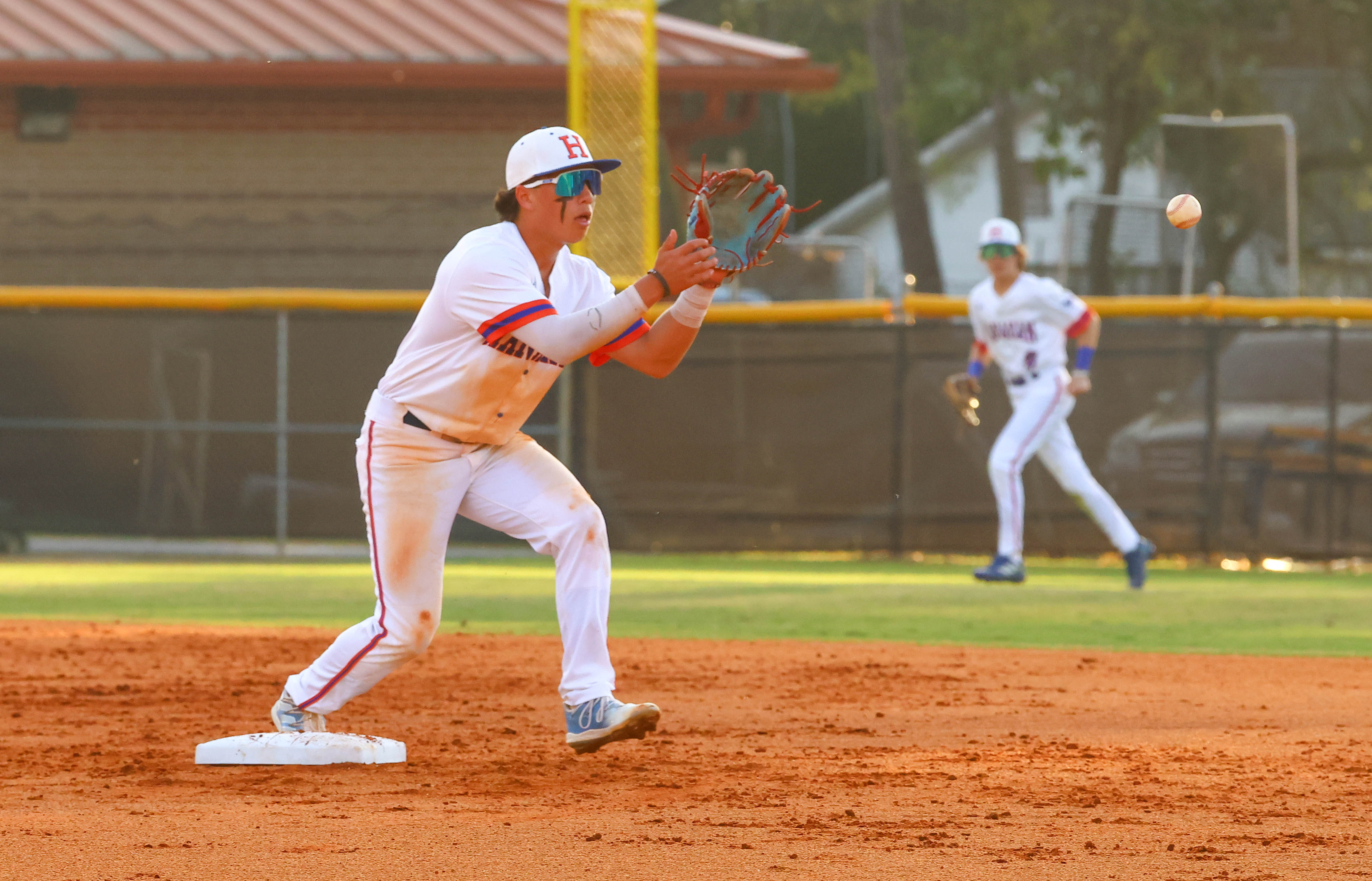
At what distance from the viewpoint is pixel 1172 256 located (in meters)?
26.5

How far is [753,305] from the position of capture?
1374 centimetres

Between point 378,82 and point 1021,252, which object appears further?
point 378,82

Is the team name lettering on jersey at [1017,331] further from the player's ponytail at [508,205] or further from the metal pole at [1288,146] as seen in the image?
the metal pole at [1288,146]

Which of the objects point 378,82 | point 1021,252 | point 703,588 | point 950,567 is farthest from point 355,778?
point 378,82

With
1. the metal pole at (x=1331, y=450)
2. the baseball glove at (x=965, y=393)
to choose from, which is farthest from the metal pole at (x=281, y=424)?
the metal pole at (x=1331, y=450)

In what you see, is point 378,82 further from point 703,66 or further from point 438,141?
point 703,66

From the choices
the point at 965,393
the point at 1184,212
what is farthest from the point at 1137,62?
the point at 1184,212

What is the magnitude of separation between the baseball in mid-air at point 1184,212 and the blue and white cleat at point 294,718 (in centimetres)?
420

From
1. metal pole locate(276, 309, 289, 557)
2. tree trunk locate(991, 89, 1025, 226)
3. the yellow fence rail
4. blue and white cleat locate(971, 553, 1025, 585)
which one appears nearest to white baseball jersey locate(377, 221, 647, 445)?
blue and white cleat locate(971, 553, 1025, 585)

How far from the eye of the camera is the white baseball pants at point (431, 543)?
541 centimetres

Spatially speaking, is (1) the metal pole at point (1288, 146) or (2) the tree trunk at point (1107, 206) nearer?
(1) the metal pole at point (1288, 146)

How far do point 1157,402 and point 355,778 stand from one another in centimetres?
924

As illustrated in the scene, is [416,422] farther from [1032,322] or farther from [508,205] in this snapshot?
[1032,322]

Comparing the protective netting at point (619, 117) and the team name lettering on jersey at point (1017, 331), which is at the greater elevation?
the protective netting at point (619, 117)
